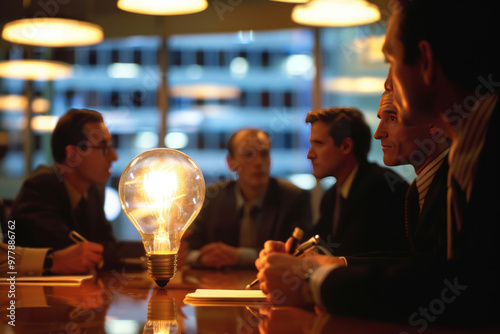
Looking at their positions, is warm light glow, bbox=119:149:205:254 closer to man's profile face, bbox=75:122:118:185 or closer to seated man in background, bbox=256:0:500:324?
seated man in background, bbox=256:0:500:324

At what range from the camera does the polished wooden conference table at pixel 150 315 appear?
121 centimetres

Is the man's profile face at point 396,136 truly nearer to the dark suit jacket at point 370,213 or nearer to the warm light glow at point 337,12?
the dark suit jacket at point 370,213

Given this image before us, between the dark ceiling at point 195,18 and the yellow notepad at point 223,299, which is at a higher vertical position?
the dark ceiling at point 195,18

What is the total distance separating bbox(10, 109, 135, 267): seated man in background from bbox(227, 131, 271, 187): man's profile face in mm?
1159

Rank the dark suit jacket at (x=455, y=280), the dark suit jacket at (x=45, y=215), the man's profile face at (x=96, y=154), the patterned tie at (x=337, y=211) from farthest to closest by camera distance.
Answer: the man's profile face at (x=96, y=154) < the dark suit jacket at (x=45, y=215) < the patterned tie at (x=337, y=211) < the dark suit jacket at (x=455, y=280)

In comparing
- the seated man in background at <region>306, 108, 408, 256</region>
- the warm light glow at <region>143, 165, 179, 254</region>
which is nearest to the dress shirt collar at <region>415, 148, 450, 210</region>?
the seated man in background at <region>306, 108, 408, 256</region>

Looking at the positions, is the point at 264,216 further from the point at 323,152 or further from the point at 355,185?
the point at 323,152

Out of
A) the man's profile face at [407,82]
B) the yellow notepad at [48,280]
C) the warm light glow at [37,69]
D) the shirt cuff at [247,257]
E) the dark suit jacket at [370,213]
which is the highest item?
the man's profile face at [407,82]

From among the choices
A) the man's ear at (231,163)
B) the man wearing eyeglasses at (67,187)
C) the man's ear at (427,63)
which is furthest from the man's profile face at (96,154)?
the man's ear at (427,63)

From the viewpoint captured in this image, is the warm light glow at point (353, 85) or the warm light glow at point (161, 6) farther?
the warm light glow at point (353, 85)

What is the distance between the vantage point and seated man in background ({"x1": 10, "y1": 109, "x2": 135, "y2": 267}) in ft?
8.84

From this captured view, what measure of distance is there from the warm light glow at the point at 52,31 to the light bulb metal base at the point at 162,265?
6.92 ft

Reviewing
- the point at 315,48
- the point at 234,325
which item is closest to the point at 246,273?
the point at 234,325

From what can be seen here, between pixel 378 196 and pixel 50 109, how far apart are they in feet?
17.7
